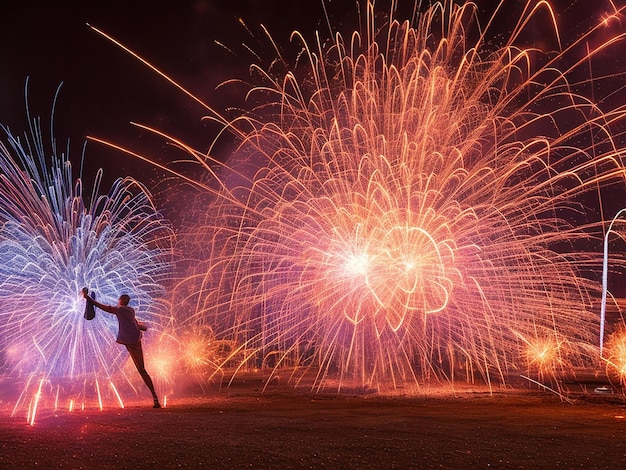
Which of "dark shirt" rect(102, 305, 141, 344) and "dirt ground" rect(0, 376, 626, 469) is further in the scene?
"dark shirt" rect(102, 305, 141, 344)

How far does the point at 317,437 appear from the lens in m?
8.44

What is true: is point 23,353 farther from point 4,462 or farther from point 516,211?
point 4,462

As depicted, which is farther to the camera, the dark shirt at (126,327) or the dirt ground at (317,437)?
the dark shirt at (126,327)

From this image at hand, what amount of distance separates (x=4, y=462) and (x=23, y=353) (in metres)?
20.8

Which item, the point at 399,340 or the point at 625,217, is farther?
the point at 625,217

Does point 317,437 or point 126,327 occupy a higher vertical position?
point 126,327

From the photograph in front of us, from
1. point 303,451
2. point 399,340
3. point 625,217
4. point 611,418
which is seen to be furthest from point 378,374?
point 625,217

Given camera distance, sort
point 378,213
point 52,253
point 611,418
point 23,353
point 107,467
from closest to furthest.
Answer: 1. point 107,467
2. point 611,418
3. point 378,213
4. point 52,253
5. point 23,353

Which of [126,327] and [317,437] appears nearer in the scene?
[317,437]

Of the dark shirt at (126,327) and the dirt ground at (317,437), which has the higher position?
the dark shirt at (126,327)

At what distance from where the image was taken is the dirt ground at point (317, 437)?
23.3 feet

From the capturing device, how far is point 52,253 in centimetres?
2311

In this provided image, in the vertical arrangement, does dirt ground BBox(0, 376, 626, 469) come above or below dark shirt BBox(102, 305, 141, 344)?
below

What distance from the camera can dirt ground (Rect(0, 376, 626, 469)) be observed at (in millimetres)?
7094
